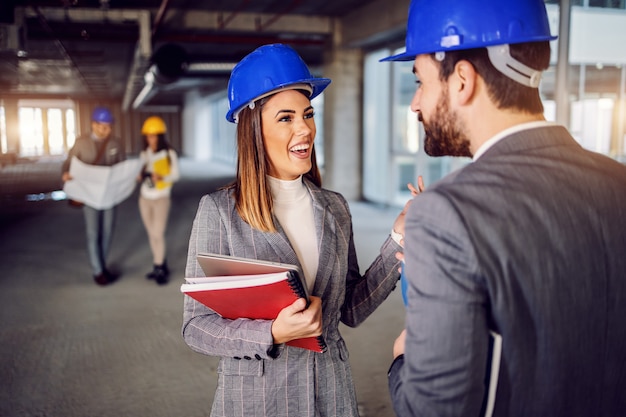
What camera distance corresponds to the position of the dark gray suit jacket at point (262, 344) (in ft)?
4.55

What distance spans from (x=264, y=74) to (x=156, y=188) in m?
4.46

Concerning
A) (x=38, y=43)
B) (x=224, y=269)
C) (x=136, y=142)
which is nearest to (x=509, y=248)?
(x=224, y=269)

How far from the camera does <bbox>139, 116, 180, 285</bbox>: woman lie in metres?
5.65

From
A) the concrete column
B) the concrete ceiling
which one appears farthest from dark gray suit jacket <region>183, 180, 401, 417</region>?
the concrete column

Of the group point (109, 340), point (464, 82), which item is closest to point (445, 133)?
point (464, 82)

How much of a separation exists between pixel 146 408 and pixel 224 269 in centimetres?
218

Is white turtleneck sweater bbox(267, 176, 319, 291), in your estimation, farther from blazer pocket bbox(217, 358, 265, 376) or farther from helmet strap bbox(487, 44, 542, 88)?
helmet strap bbox(487, 44, 542, 88)

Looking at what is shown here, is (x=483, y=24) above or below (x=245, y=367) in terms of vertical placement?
above

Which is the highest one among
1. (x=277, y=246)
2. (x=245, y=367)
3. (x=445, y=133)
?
(x=445, y=133)

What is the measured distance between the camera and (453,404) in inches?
33.6

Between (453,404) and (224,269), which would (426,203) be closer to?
(453,404)

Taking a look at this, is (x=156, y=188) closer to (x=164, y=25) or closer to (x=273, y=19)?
(x=273, y=19)

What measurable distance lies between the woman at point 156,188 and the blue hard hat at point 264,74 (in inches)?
170

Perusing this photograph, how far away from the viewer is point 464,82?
95 centimetres
